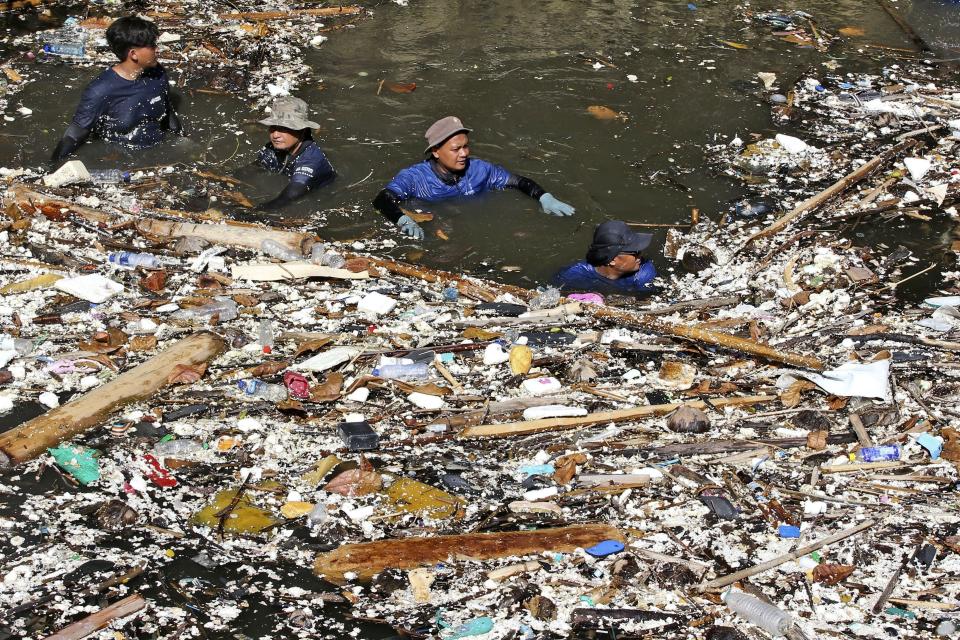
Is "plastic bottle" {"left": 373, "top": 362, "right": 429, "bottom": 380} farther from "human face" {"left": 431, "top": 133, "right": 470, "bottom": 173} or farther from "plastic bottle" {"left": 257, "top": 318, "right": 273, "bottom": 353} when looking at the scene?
"human face" {"left": 431, "top": 133, "right": 470, "bottom": 173}

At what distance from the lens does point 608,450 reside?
554cm

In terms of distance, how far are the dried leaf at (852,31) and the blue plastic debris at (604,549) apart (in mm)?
10192

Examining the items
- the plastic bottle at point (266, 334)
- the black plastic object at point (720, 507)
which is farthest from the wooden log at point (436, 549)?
the plastic bottle at point (266, 334)

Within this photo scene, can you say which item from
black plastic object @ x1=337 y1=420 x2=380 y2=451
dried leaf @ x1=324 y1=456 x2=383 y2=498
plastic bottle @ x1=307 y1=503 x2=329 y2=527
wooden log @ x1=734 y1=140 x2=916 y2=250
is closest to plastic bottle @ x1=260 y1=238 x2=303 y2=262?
black plastic object @ x1=337 y1=420 x2=380 y2=451

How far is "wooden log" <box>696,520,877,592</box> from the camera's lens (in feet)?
15.1

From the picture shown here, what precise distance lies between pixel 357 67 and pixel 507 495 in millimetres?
7787

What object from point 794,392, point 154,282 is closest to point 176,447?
point 154,282

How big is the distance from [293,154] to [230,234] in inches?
66.2

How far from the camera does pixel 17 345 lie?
20.5 ft

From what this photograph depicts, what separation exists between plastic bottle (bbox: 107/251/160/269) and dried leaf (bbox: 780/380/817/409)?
467 cm

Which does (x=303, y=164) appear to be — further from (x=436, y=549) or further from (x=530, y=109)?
(x=436, y=549)

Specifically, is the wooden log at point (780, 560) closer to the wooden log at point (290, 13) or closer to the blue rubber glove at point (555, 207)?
the blue rubber glove at point (555, 207)

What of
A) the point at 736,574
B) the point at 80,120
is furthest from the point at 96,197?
the point at 736,574

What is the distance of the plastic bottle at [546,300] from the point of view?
7176 millimetres
